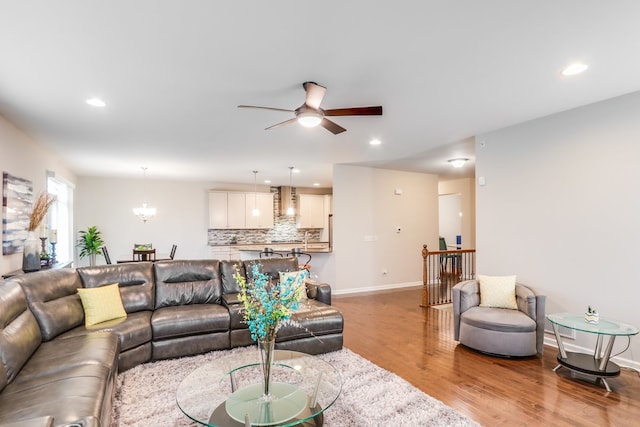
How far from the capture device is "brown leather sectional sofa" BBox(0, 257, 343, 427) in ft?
6.18

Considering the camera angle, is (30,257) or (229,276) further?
(229,276)

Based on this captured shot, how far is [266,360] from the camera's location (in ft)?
6.92

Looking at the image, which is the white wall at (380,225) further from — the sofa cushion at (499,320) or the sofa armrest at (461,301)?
the sofa cushion at (499,320)

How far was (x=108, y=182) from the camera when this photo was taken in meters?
8.47

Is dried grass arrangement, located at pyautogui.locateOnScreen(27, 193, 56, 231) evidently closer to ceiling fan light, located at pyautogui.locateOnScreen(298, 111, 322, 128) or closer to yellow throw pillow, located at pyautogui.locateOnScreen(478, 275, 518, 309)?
ceiling fan light, located at pyautogui.locateOnScreen(298, 111, 322, 128)

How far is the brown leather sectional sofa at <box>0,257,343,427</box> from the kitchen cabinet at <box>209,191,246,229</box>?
4895mm

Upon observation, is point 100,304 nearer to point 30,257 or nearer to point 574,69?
point 30,257

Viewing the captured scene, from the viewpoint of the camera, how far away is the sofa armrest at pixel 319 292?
4.36 m

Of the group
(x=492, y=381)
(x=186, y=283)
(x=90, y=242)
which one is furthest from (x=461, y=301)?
(x=90, y=242)

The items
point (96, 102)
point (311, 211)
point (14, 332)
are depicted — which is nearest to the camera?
point (14, 332)

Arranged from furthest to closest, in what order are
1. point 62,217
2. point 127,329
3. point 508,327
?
point 62,217, point 508,327, point 127,329

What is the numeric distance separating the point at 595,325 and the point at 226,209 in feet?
26.5

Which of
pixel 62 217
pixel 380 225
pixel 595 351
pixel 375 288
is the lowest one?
pixel 375 288

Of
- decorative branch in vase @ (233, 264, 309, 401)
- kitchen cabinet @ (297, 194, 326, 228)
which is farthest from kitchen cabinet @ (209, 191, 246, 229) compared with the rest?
decorative branch in vase @ (233, 264, 309, 401)
